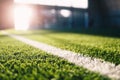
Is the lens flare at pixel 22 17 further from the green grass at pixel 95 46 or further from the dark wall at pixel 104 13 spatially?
the green grass at pixel 95 46

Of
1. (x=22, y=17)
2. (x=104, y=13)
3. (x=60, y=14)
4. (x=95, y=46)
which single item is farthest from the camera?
(x=60, y=14)

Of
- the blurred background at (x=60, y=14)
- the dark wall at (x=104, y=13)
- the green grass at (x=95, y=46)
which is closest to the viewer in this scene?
the green grass at (x=95, y=46)

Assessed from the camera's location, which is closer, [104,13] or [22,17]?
[22,17]

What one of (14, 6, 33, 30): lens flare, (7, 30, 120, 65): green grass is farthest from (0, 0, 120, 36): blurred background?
(7, 30, 120, 65): green grass

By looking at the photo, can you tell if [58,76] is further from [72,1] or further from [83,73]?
[72,1]

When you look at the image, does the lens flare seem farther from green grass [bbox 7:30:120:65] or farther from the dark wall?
green grass [bbox 7:30:120:65]

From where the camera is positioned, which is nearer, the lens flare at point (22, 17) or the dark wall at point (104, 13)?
the lens flare at point (22, 17)

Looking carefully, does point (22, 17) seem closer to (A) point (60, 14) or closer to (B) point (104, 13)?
(A) point (60, 14)

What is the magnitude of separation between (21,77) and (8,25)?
18.9m

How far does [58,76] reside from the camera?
1.83 metres

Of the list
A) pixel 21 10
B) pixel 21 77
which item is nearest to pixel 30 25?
pixel 21 10

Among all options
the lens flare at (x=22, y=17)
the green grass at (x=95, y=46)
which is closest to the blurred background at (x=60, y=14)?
the lens flare at (x=22, y=17)

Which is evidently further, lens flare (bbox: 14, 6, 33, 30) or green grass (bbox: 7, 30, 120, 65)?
lens flare (bbox: 14, 6, 33, 30)

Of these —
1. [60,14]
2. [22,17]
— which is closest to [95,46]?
[22,17]
